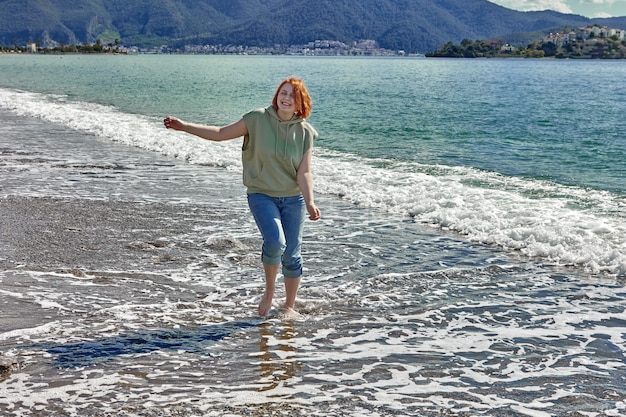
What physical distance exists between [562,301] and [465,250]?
2129 mm

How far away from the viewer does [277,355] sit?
18.1 feet

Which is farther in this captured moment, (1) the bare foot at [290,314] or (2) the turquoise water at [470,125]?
(2) the turquoise water at [470,125]

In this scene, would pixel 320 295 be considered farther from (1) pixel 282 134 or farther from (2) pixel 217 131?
(2) pixel 217 131

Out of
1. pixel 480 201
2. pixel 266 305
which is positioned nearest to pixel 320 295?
pixel 266 305

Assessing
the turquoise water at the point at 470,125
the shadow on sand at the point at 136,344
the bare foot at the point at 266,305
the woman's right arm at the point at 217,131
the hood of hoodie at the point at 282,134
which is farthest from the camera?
the turquoise water at the point at 470,125

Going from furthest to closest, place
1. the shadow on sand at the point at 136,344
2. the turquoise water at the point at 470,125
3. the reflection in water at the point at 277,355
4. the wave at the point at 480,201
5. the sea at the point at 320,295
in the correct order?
the turquoise water at the point at 470,125
the wave at the point at 480,201
the shadow on sand at the point at 136,344
the reflection in water at the point at 277,355
the sea at the point at 320,295

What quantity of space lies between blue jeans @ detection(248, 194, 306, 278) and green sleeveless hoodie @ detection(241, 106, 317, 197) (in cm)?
7

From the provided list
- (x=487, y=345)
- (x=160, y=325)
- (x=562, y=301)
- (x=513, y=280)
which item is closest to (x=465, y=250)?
(x=513, y=280)

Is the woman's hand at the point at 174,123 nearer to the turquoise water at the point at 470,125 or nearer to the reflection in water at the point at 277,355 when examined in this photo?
the reflection in water at the point at 277,355

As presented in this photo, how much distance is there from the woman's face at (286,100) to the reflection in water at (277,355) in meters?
1.77

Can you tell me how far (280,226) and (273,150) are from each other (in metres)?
0.62

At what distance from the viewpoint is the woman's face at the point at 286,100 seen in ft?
19.0

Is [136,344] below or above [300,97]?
below

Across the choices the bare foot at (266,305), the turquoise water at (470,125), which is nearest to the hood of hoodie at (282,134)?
the bare foot at (266,305)
